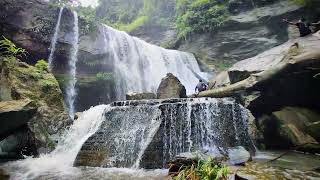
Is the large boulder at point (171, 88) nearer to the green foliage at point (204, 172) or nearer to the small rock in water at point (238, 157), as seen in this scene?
the small rock in water at point (238, 157)

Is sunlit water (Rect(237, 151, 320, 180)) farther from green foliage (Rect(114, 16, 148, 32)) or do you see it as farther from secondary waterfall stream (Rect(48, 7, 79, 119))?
green foliage (Rect(114, 16, 148, 32))

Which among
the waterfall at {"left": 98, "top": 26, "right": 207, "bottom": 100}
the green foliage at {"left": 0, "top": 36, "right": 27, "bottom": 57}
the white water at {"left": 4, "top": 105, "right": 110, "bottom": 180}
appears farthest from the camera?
the waterfall at {"left": 98, "top": 26, "right": 207, "bottom": 100}

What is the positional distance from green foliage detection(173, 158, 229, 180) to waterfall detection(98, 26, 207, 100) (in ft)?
42.6

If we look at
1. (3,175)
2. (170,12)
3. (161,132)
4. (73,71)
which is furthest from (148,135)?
(170,12)

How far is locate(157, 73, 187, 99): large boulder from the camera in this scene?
1357cm

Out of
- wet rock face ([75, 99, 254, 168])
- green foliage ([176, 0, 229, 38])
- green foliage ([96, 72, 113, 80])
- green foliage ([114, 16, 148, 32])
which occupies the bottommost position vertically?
wet rock face ([75, 99, 254, 168])

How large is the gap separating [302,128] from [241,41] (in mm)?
12568

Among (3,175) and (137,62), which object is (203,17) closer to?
(137,62)

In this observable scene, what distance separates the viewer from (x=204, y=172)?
18.7ft

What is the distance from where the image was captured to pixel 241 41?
2148cm

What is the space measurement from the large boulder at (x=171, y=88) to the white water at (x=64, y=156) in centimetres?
302

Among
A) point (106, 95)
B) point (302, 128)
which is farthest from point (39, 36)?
point (302, 128)

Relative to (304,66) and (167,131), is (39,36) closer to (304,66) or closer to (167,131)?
(167,131)

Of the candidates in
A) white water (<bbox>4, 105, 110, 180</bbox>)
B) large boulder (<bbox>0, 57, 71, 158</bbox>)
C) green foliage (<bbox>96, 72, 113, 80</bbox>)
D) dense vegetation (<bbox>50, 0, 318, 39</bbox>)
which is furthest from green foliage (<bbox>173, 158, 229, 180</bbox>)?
dense vegetation (<bbox>50, 0, 318, 39</bbox>)
